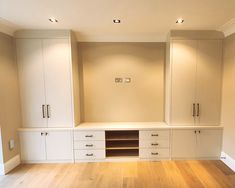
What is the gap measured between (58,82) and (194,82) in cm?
258

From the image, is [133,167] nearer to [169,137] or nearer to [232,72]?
[169,137]

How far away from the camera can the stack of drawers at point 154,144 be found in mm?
3242

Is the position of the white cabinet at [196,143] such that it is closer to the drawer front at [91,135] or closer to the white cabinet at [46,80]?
the drawer front at [91,135]

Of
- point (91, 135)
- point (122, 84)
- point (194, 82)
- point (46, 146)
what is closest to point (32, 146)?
point (46, 146)

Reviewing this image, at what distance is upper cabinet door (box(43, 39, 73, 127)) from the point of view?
311 centimetres

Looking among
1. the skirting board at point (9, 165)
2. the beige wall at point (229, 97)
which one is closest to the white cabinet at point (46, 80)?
the skirting board at point (9, 165)

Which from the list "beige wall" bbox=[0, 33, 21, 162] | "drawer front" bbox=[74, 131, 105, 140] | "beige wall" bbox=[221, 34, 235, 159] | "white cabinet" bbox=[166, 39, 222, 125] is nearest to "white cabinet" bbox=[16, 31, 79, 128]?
"beige wall" bbox=[0, 33, 21, 162]

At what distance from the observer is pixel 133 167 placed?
3068mm

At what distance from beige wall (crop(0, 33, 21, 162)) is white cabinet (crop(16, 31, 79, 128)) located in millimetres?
105

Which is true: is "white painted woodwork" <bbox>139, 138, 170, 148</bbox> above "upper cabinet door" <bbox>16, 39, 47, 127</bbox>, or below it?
below

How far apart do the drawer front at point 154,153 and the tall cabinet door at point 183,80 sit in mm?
595

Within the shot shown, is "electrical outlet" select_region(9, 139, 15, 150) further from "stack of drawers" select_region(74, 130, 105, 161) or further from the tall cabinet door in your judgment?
the tall cabinet door

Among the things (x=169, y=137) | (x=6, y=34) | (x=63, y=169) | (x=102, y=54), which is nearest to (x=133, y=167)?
(x=169, y=137)

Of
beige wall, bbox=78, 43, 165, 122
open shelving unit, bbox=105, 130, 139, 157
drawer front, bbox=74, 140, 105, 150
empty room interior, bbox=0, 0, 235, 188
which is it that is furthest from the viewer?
beige wall, bbox=78, 43, 165, 122
